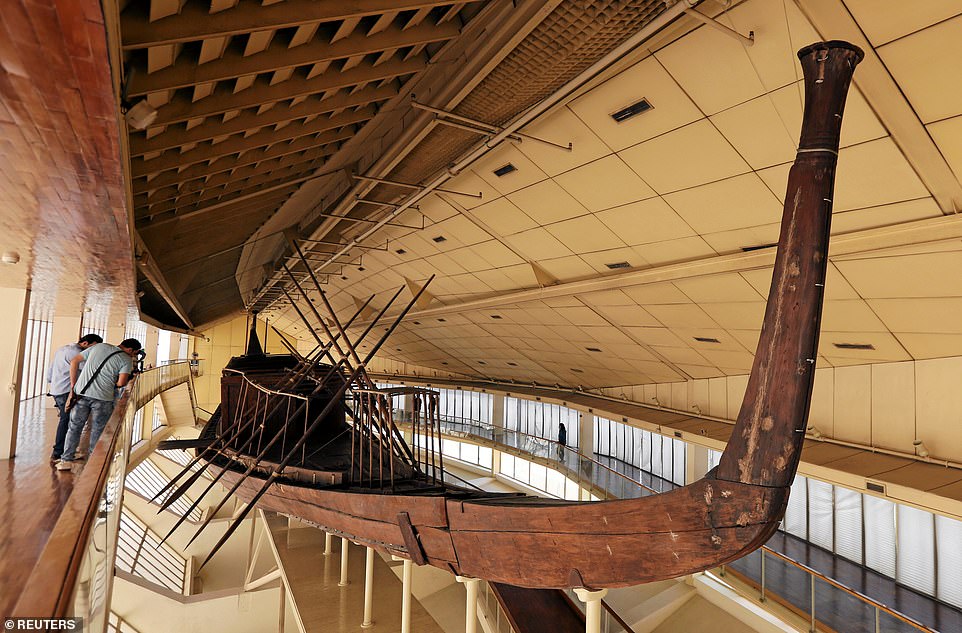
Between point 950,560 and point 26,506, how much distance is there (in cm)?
1090

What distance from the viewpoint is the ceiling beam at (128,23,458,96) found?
2795mm

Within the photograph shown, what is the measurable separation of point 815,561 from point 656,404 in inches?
144

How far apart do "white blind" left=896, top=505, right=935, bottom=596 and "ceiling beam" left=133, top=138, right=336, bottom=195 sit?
952 cm

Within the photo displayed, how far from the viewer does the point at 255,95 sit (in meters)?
3.46

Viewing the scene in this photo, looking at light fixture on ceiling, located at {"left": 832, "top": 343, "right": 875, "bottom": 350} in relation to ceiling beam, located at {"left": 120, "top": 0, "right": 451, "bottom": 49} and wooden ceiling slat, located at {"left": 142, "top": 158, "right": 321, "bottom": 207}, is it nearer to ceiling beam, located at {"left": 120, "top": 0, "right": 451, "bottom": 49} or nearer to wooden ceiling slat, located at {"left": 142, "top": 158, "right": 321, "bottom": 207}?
ceiling beam, located at {"left": 120, "top": 0, "right": 451, "bottom": 49}

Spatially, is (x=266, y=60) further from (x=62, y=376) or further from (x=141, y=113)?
(x=62, y=376)

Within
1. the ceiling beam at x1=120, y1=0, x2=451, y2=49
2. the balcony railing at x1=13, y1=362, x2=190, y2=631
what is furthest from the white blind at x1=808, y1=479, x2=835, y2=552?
the balcony railing at x1=13, y1=362, x2=190, y2=631

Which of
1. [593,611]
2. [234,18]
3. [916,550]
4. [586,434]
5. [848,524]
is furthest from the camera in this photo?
[586,434]

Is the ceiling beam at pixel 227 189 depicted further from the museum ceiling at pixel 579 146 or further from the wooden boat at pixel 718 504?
the wooden boat at pixel 718 504

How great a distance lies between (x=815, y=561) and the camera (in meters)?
9.15

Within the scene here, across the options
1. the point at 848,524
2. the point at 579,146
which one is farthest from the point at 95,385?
the point at 848,524

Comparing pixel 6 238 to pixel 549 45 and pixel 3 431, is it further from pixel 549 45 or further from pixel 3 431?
pixel 549 45

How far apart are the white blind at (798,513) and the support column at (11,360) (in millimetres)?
11818

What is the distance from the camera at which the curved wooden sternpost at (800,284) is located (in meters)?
2.04
